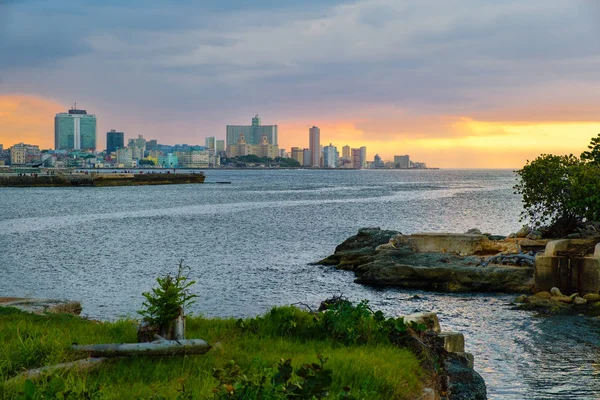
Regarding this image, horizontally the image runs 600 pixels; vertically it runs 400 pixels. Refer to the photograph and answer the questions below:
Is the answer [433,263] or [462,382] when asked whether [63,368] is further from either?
[433,263]

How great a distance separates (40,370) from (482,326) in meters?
16.5

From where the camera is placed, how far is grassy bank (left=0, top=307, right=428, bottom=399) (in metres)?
7.47

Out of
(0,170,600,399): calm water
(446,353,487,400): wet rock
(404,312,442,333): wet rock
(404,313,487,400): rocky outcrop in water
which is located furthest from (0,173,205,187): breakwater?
(446,353,487,400): wet rock

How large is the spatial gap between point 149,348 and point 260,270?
27.2 m

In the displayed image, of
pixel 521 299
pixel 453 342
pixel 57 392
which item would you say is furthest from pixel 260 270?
pixel 57 392

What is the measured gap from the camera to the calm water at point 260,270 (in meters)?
18.0

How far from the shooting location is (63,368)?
845 cm

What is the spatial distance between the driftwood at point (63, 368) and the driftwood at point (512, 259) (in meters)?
24.2

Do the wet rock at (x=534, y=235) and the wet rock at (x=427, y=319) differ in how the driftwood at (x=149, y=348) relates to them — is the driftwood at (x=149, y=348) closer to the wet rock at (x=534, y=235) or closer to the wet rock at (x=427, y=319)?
the wet rock at (x=427, y=319)

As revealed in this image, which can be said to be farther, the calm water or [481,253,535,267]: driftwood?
[481,253,535,267]: driftwood

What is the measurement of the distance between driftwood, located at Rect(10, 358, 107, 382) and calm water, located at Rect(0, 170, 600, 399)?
30.6ft

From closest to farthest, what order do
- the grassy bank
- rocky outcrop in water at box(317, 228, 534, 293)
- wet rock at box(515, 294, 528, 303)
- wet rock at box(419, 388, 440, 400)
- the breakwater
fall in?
the grassy bank < wet rock at box(419, 388, 440, 400) < wet rock at box(515, 294, 528, 303) < rocky outcrop in water at box(317, 228, 534, 293) < the breakwater

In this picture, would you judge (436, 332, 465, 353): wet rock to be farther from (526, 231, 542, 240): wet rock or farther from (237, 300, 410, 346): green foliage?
(526, 231, 542, 240): wet rock

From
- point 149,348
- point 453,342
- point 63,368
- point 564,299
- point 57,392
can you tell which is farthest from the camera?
point 564,299
